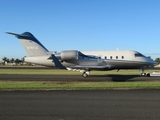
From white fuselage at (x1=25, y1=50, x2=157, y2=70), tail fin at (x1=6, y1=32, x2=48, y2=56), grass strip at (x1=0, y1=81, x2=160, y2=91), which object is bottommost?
grass strip at (x1=0, y1=81, x2=160, y2=91)

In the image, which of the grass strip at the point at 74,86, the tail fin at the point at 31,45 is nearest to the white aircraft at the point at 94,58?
the tail fin at the point at 31,45

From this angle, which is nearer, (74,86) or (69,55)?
(74,86)

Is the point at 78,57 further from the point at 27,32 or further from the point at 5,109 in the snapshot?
the point at 5,109

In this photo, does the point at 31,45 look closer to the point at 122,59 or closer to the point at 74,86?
the point at 122,59

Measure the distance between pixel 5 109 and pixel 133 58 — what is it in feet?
77.8

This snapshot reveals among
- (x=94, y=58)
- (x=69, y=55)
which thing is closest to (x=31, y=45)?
(x=69, y=55)

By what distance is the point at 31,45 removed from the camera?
101 feet

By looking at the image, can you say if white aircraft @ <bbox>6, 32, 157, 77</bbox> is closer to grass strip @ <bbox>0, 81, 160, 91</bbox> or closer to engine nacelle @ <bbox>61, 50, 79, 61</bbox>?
engine nacelle @ <bbox>61, 50, 79, 61</bbox>

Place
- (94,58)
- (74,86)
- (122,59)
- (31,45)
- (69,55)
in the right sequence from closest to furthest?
(74,86)
(69,55)
(122,59)
(94,58)
(31,45)

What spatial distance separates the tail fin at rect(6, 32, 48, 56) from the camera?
30531 millimetres

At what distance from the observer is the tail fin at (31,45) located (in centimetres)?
3053

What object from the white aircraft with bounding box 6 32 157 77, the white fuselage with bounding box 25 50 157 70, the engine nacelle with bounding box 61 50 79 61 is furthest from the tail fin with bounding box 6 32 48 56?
the white fuselage with bounding box 25 50 157 70

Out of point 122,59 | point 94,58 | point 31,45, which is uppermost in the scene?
point 31,45

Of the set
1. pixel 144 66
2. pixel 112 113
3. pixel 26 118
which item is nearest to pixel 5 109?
pixel 26 118
